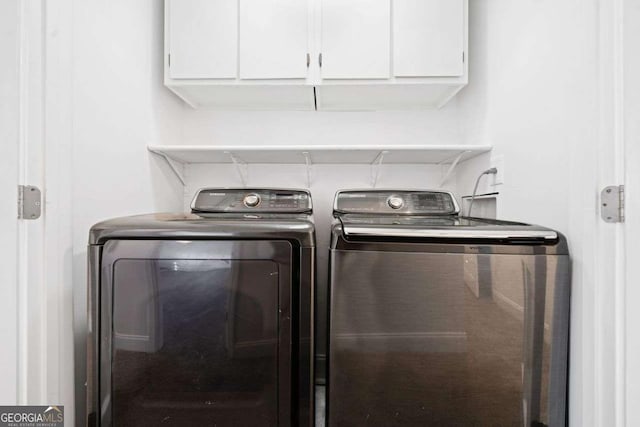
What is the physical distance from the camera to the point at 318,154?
158 cm

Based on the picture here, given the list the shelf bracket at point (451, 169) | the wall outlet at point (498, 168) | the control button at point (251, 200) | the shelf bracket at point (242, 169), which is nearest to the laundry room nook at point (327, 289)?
the wall outlet at point (498, 168)

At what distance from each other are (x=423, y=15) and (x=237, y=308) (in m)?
1.59

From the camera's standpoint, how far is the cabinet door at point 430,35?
1.42m

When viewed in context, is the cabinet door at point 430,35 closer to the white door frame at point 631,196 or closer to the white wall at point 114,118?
the white door frame at point 631,196

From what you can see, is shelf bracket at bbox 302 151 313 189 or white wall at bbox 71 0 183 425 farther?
shelf bracket at bbox 302 151 313 189

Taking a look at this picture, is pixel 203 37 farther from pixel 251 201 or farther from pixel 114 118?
pixel 251 201

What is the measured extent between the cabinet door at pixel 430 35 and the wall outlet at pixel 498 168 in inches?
18.3

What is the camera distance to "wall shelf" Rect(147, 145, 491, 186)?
1.43 metres

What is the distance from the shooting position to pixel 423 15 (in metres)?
1.43

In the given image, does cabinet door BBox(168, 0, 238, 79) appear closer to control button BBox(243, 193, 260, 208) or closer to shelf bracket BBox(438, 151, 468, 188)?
control button BBox(243, 193, 260, 208)

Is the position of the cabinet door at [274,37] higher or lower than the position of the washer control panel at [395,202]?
higher

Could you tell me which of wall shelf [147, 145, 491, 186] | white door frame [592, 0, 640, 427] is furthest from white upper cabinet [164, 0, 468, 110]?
white door frame [592, 0, 640, 427]

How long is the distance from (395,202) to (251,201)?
2.55ft

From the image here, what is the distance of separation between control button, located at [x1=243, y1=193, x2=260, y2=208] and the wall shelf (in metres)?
0.24
